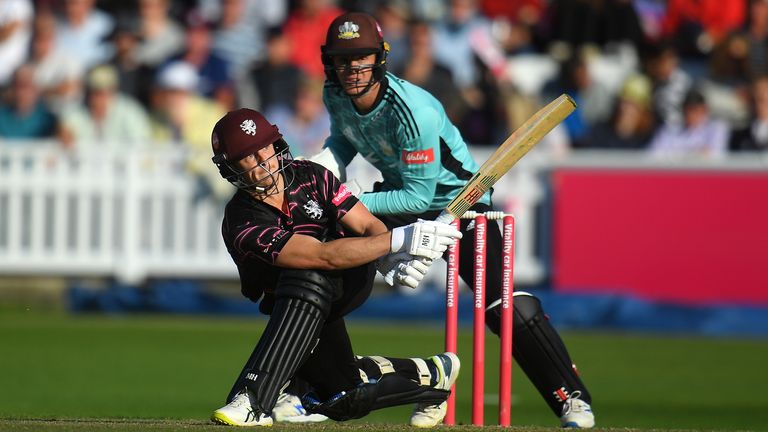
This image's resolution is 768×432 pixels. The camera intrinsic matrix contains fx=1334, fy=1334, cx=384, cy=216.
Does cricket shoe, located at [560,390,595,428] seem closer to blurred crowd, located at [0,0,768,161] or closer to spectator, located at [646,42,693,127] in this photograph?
blurred crowd, located at [0,0,768,161]

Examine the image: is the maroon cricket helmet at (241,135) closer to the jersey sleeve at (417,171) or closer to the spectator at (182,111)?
the jersey sleeve at (417,171)

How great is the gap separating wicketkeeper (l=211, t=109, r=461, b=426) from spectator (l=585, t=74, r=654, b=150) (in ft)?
21.7

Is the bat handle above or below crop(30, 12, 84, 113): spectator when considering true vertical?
below

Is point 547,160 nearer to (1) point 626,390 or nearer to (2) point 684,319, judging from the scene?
(2) point 684,319

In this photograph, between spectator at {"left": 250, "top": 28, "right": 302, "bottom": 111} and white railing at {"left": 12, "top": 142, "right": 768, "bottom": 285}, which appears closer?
white railing at {"left": 12, "top": 142, "right": 768, "bottom": 285}

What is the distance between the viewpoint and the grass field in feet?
21.0

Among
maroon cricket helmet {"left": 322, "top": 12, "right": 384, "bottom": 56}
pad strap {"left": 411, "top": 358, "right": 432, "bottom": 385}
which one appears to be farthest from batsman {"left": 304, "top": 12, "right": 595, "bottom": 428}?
pad strap {"left": 411, "top": 358, "right": 432, "bottom": 385}

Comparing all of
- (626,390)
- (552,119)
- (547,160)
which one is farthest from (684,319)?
(552,119)

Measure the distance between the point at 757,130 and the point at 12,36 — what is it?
7181mm

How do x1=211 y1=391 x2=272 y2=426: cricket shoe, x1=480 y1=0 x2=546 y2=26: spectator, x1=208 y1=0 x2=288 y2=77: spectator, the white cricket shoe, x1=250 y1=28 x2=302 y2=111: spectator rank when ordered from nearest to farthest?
1. x1=211 y1=391 x2=272 y2=426: cricket shoe
2. the white cricket shoe
3. x1=250 y1=28 x2=302 y2=111: spectator
4. x1=480 y1=0 x2=546 y2=26: spectator
5. x1=208 y1=0 x2=288 y2=77: spectator

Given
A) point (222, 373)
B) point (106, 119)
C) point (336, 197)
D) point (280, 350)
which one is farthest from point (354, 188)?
point (106, 119)

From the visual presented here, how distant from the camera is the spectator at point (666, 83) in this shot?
1156cm

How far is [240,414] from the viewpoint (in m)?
4.67

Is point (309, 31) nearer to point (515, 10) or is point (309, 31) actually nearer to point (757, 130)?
point (515, 10)
